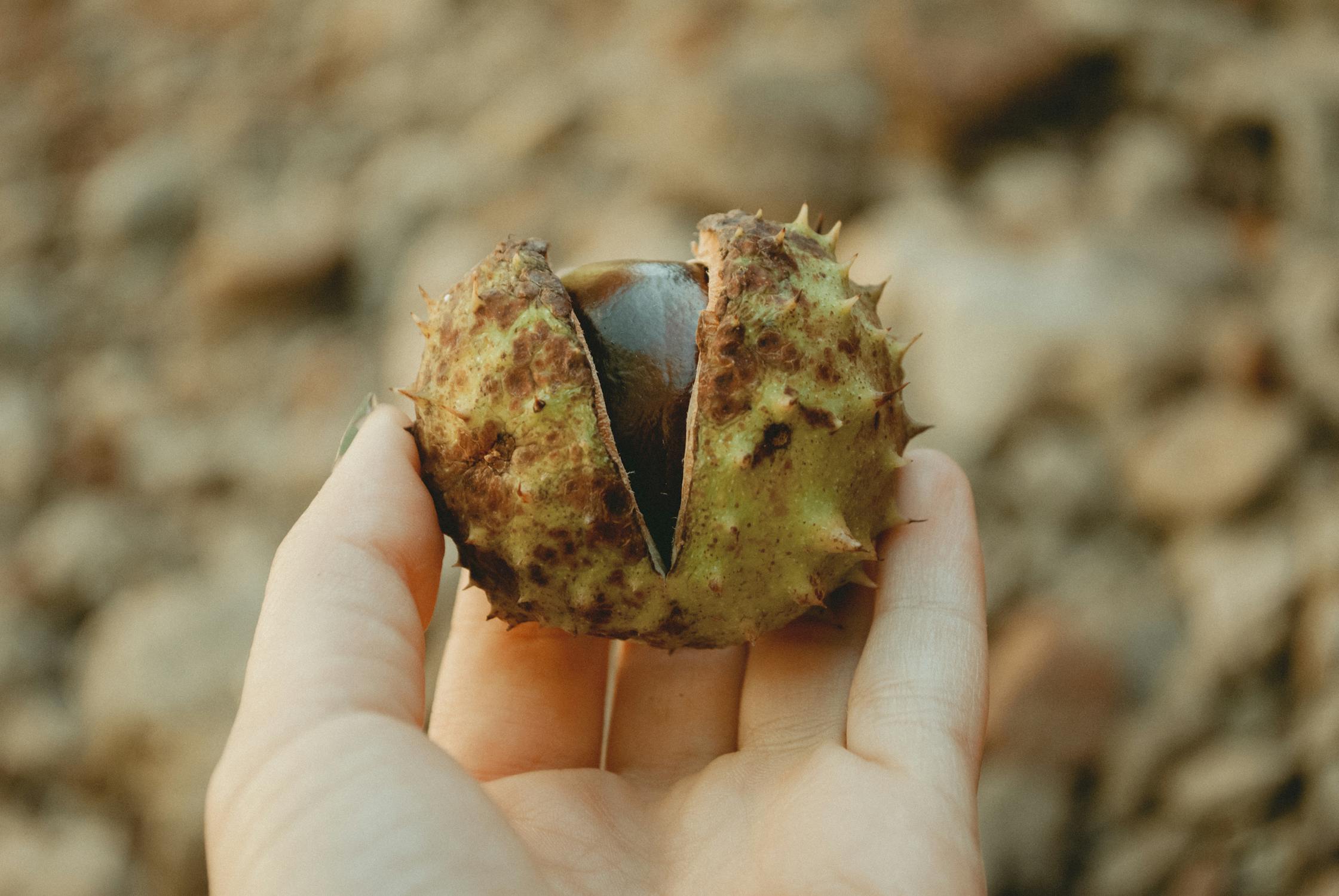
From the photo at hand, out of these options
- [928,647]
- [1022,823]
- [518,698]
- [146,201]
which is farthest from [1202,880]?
[146,201]

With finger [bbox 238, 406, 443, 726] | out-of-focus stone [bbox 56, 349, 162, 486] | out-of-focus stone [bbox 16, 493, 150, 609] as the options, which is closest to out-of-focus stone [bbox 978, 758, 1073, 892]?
finger [bbox 238, 406, 443, 726]

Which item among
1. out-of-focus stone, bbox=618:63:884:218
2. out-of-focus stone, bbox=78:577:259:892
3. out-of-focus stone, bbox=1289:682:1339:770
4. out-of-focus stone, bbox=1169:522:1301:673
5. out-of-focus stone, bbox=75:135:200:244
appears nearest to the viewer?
out-of-focus stone, bbox=1289:682:1339:770

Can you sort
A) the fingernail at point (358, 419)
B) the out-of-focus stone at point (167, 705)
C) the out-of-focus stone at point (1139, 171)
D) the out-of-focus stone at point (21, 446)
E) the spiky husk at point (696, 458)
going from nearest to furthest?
the spiky husk at point (696, 458) < the fingernail at point (358, 419) < the out-of-focus stone at point (167, 705) < the out-of-focus stone at point (1139, 171) < the out-of-focus stone at point (21, 446)

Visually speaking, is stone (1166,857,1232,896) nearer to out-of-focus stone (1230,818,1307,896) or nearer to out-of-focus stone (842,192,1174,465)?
out-of-focus stone (1230,818,1307,896)

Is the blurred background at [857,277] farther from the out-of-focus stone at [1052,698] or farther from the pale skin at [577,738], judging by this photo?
the pale skin at [577,738]

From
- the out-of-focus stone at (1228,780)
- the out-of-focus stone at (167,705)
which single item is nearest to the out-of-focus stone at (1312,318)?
the out-of-focus stone at (1228,780)

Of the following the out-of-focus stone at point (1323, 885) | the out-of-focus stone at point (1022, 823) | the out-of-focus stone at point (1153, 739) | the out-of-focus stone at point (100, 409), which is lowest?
the out-of-focus stone at point (1323, 885)
